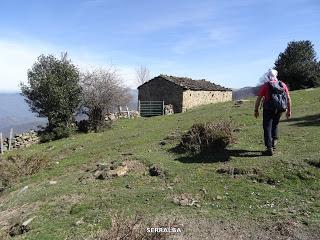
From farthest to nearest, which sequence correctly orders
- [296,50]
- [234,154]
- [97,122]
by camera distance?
[296,50] < [97,122] < [234,154]

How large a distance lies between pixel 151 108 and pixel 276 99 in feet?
96.5

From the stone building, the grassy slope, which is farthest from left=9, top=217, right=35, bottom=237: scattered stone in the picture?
the stone building

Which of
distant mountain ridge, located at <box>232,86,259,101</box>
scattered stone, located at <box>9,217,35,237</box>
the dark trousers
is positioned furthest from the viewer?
distant mountain ridge, located at <box>232,86,259,101</box>

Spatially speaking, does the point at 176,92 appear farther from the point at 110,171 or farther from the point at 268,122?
the point at 268,122

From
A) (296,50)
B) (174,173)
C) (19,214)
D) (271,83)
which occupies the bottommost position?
(19,214)

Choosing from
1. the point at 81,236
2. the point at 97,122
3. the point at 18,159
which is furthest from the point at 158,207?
the point at 97,122

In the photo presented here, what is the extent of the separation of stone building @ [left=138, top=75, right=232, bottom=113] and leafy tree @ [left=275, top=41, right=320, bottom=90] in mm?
8331

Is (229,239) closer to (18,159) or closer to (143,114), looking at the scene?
(18,159)

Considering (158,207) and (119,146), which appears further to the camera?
(119,146)

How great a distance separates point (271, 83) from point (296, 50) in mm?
39154

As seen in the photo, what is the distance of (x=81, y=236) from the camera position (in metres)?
6.98

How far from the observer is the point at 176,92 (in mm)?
39281

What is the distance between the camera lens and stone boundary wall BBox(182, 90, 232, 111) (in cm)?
3912

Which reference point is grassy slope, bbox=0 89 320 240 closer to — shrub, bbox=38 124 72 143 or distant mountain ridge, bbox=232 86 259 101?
shrub, bbox=38 124 72 143
